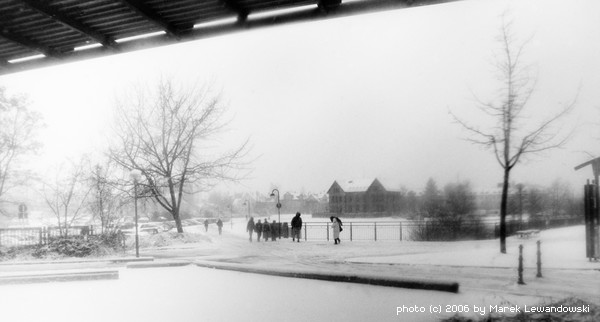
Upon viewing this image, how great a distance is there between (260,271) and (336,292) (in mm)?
3677

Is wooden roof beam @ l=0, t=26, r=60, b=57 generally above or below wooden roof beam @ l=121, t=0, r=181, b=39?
below

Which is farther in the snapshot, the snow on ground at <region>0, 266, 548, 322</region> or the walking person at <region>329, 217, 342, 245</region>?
the walking person at <region>329, 217, 342, 245</region>

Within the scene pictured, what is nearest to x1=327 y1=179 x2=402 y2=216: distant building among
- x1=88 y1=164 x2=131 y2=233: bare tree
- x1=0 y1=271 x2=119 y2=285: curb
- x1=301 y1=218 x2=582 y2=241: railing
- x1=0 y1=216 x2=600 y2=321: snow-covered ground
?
x1=301 y1=218 x2=582 y2=241: railing

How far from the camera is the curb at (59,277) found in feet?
39.8

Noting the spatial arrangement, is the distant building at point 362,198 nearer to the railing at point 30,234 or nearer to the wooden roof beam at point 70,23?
the railing at point 30,234

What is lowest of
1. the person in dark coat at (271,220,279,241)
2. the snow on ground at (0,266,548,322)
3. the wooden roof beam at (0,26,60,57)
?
the person in dark coat at (271,220,279,241)

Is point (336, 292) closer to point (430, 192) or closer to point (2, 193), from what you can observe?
point (430, 192)

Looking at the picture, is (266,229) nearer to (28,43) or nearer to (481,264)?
(481,264)

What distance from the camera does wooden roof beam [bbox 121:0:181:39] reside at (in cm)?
603

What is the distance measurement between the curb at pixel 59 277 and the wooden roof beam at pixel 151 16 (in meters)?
8.44

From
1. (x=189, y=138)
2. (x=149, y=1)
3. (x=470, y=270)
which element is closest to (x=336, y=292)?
(x=470, y=270)

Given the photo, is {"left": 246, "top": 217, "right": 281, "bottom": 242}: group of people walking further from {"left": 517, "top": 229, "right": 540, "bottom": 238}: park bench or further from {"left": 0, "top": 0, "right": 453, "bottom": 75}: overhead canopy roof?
{"left": 0, "top": 0, "right": 453, "bottom": 75}: overhead canopy roof

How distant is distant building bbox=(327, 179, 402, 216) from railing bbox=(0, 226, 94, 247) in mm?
18745

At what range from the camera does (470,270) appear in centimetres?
1287
